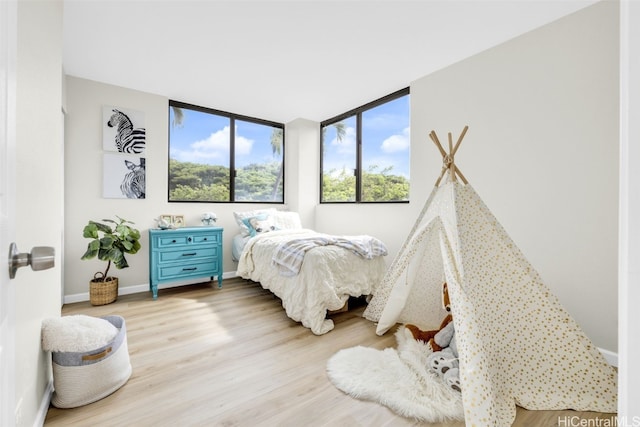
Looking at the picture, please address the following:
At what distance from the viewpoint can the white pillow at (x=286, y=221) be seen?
395cm

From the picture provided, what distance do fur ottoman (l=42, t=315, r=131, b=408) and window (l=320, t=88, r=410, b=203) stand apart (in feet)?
10.1

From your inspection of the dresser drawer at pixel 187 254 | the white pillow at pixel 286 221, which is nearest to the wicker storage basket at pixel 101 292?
the dresser drawer at pixel 187 254

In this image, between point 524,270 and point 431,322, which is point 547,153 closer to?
point 524,270

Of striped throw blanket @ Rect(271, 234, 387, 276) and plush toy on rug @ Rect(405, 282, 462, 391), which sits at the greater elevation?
striped throw blanket @ Rect(271, 234, 387, 276)

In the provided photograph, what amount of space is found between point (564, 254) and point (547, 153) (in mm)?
796

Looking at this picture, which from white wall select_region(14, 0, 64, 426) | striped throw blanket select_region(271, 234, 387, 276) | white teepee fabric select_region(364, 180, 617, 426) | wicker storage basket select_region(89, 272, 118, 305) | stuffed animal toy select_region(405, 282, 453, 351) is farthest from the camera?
wicker storage basket select_region(89, 272, 118, 305)

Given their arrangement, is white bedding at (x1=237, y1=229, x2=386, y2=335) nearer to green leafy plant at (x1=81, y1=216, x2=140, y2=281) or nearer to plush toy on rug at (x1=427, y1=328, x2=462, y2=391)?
plush toy on rug at (x1=427, y1=328, x2=462, y2=391)

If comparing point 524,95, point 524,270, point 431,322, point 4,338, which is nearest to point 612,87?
point 524,95

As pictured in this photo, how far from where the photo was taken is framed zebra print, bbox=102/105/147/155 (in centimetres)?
322

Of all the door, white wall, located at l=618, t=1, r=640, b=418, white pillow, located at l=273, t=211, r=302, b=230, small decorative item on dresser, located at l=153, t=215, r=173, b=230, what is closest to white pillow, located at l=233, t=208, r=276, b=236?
white pillow, located at l=273, t=211, r=302, b=230

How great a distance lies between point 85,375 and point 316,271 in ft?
5.19

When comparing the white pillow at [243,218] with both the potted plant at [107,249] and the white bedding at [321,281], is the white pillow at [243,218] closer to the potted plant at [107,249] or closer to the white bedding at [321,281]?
the white bedding at [321,281]

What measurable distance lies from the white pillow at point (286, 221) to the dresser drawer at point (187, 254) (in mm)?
873

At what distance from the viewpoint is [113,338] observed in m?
1.67
